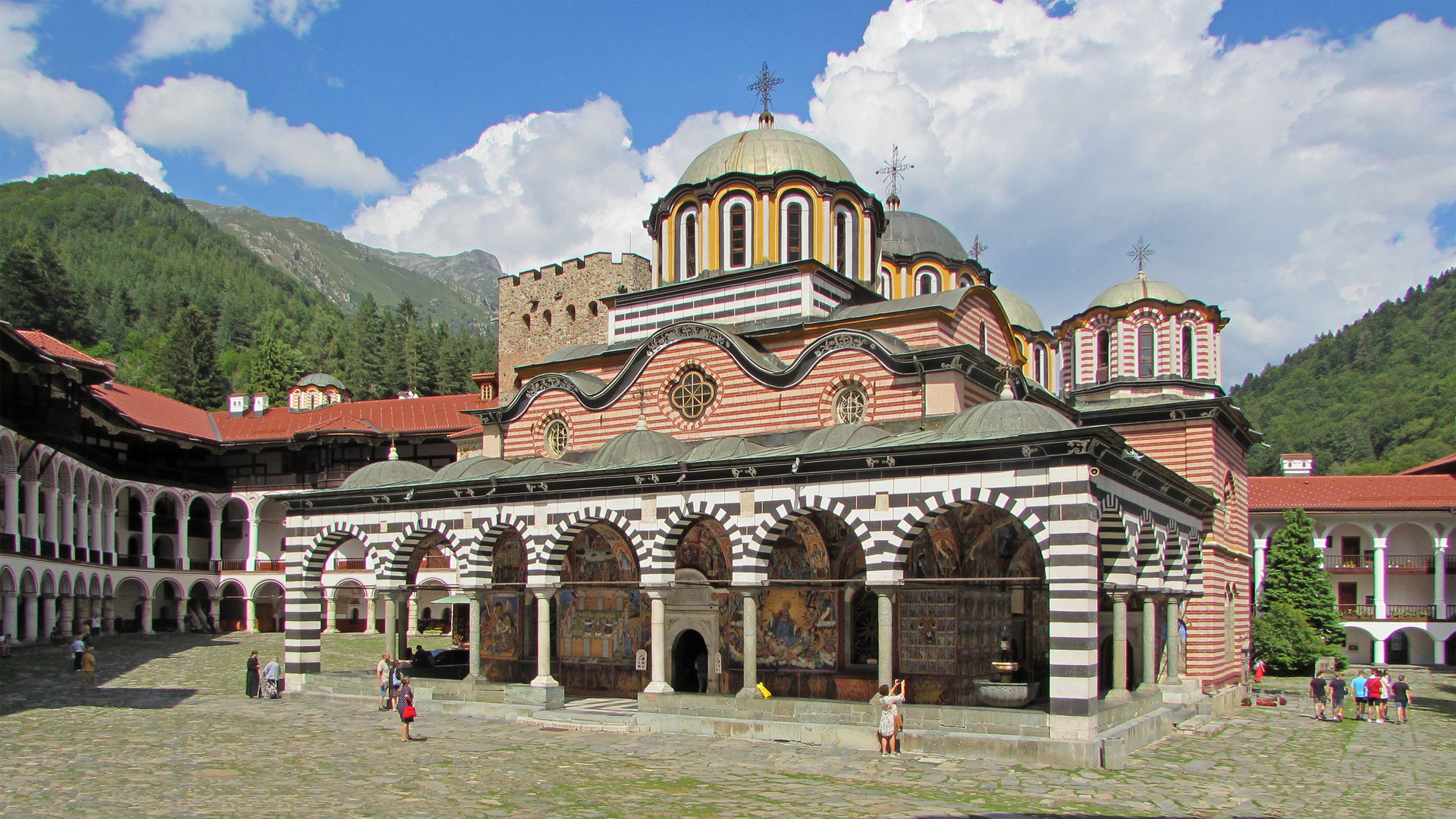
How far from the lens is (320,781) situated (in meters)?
12.1

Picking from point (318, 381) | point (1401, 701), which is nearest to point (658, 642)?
point (1401, 701)

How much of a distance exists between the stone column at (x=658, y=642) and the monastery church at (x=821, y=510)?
0.14ft

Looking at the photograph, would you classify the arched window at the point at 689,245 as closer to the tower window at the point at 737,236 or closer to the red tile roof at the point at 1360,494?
the tower window at the point at 737,236

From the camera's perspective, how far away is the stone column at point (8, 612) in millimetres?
29750

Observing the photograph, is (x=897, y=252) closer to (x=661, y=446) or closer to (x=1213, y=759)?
(x=661, y=446)

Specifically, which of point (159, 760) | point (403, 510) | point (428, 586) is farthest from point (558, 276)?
point (159, 760)

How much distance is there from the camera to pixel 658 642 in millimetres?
17234

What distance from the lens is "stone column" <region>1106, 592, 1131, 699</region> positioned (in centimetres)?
1695

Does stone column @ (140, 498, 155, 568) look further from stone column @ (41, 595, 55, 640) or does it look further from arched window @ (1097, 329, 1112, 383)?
arched window @ (1097, 329, 1112, 383)

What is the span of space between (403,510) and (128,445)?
1055 inches

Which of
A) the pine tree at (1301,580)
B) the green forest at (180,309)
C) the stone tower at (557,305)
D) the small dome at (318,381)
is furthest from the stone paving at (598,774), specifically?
the green forest at (180,309)

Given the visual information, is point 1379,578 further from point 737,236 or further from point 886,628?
point 886,628

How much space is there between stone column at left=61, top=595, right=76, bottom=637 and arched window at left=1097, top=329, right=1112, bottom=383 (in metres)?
30.2

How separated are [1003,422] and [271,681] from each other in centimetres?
1382
